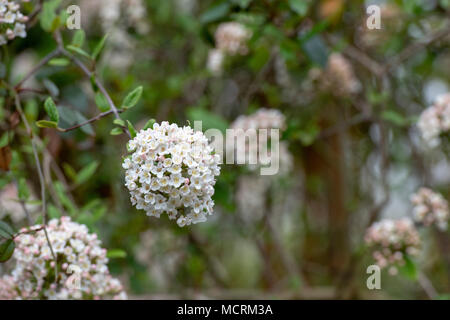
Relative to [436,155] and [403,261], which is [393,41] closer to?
[436,155]

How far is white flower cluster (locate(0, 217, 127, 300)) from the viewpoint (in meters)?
0.75

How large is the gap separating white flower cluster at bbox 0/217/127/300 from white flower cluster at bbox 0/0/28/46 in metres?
0.34

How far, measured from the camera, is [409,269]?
1.04 m

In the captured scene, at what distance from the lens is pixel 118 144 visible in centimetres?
162

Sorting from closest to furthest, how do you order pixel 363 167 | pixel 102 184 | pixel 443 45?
pixel 443 45 → pixel 102 184 → pixel 363 167

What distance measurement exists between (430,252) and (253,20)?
4.74 ft

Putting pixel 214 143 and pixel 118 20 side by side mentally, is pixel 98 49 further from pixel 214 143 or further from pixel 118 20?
pixel 118 20

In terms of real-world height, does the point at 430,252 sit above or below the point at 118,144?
below

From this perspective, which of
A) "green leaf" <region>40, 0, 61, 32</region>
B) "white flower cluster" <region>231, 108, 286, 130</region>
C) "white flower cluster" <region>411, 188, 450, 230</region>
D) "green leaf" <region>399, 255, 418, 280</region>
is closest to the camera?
"green leaf" <region>40, 0, 61, 32</region>

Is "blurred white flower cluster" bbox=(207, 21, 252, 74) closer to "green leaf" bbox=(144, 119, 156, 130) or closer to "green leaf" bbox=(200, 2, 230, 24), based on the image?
"green leaf" bbox=(200, 2, 230, 24)

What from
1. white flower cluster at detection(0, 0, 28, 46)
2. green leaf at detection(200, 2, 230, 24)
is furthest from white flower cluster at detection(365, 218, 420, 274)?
white flower cluster at detection(0, 0, 28, 46)

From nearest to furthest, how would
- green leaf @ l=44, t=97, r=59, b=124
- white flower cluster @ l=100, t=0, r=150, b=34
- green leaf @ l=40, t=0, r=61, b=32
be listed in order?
1. green leaf @ l=44, t=97, r=59, b=124
2. green leaf @ l=40, t=0, r=61, b=32
3. white flower cluster @ l=100, t=0, r=150, b=34

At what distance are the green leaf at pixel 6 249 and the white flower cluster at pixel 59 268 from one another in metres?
0.02
